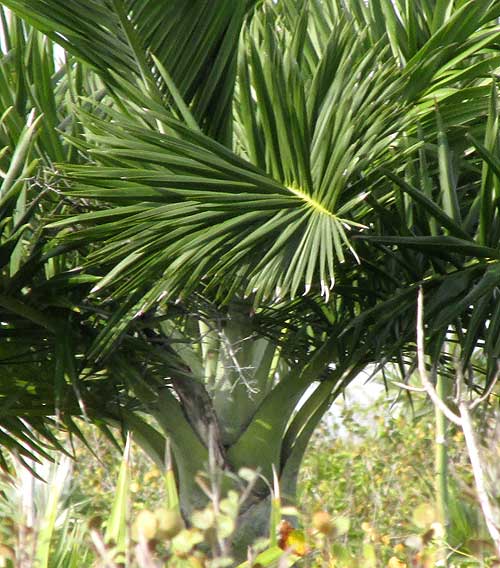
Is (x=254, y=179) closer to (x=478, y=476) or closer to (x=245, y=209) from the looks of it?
(x=245, y=209)

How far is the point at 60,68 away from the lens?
406cm

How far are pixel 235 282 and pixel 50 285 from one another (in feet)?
2.11

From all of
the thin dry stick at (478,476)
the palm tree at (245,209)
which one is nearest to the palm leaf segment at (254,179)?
the palm tree at (245,209)

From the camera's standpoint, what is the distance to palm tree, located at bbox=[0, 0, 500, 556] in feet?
9.71

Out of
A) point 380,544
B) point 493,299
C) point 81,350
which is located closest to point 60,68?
point 81,350

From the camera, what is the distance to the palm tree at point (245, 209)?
2.96 m

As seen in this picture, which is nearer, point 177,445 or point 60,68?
point 177,445

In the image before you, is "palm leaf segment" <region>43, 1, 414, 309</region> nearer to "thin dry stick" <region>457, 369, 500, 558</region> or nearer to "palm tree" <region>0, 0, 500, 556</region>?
"palm tree" <region>0, 0, 500, 556</region>

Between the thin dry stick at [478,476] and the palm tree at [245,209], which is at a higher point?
the palm tree at [245,209]


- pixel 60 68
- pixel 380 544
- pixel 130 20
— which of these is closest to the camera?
pixel 130 20

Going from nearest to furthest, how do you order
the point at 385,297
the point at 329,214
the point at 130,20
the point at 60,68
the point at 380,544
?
1. the point at 329,214
2. the point at 130,20
3. the point at 385,297
4. the point at 380,544
5. the point at 60,68

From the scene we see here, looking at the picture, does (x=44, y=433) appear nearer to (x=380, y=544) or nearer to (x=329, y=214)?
(x=380, y=544)

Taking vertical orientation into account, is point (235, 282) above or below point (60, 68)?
below

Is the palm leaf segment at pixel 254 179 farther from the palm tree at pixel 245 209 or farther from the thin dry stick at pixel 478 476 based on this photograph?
the thin dry stick at pixel 478 476
